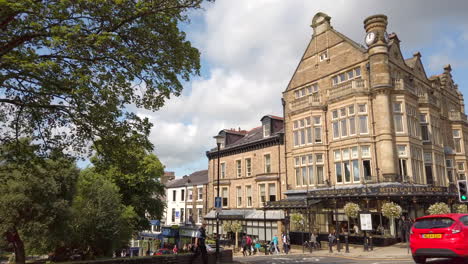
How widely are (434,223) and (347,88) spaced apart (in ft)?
66.1

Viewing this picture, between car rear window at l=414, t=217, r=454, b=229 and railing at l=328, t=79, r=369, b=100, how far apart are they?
1872 centimetres

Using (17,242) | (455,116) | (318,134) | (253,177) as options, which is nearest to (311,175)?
(318,134)

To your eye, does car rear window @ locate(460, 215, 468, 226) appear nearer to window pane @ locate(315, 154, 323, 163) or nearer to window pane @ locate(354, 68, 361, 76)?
window pane @ locate(315, 154, 323, 163)

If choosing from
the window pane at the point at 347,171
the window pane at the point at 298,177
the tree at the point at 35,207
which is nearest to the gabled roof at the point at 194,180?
the window pane at the point at 298,177

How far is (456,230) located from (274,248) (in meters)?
Answer: 21.6

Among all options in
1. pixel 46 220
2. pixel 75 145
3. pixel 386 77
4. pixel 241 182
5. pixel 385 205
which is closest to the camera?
pixel 75 145

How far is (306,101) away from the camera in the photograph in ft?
109

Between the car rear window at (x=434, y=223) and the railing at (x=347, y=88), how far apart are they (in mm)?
18718

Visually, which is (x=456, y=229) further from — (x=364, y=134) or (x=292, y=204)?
(x=292, y=204)

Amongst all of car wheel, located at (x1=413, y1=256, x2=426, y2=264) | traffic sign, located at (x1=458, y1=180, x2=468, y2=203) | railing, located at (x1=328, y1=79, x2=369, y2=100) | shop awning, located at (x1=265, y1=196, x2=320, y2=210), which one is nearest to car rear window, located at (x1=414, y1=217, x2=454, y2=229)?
car wheel, located at (x1=413, y1=256, x2=426, y2=264)

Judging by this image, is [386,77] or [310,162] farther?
[310,162]

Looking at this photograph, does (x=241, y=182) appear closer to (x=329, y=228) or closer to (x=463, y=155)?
(x=329, y=228)

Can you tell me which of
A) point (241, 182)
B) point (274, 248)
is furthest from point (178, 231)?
point (274, 248)

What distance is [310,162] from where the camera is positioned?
104ft
